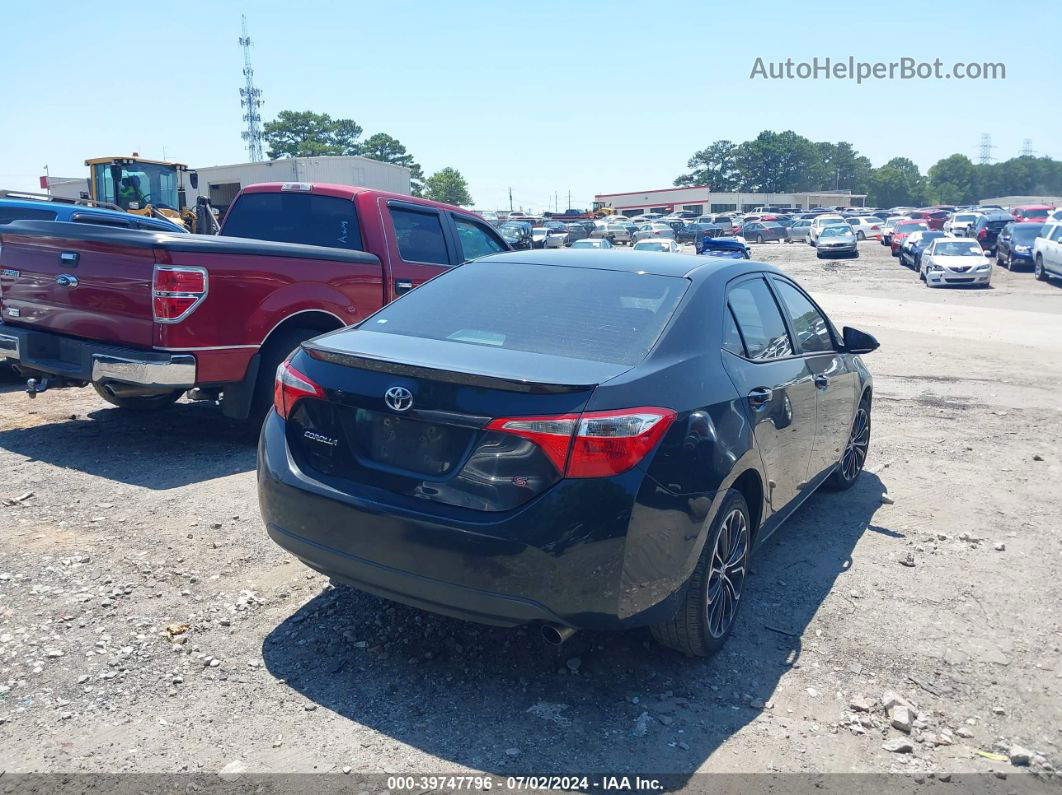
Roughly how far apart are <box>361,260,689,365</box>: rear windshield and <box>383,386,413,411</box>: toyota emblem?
0.50 metres

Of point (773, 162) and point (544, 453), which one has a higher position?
point (773, 162)

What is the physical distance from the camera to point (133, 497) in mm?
5473

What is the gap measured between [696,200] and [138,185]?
100858 mm

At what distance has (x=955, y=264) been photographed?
27.1 metres

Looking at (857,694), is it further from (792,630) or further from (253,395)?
(253,395)

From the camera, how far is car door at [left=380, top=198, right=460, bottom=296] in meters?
7.59

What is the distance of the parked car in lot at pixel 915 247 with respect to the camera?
32781 mm

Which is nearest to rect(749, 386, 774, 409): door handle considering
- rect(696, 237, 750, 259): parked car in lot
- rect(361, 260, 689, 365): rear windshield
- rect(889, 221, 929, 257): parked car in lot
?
rect(361, 260, 689, 365): rear windshield

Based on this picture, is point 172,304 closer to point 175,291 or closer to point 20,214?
point 175,291

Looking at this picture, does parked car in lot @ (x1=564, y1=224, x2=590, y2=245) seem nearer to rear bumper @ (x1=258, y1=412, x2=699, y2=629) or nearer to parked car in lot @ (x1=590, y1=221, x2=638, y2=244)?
parked car in lot @ (x1=590, y1=221, x2=638, y2=244)

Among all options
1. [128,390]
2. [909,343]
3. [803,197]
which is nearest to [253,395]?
[128,390]

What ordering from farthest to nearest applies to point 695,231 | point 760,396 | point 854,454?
point 695,231, point 854,454, point 760,396

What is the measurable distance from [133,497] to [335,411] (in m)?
2.77

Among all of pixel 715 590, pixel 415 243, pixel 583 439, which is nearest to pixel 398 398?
pixel 583 439
